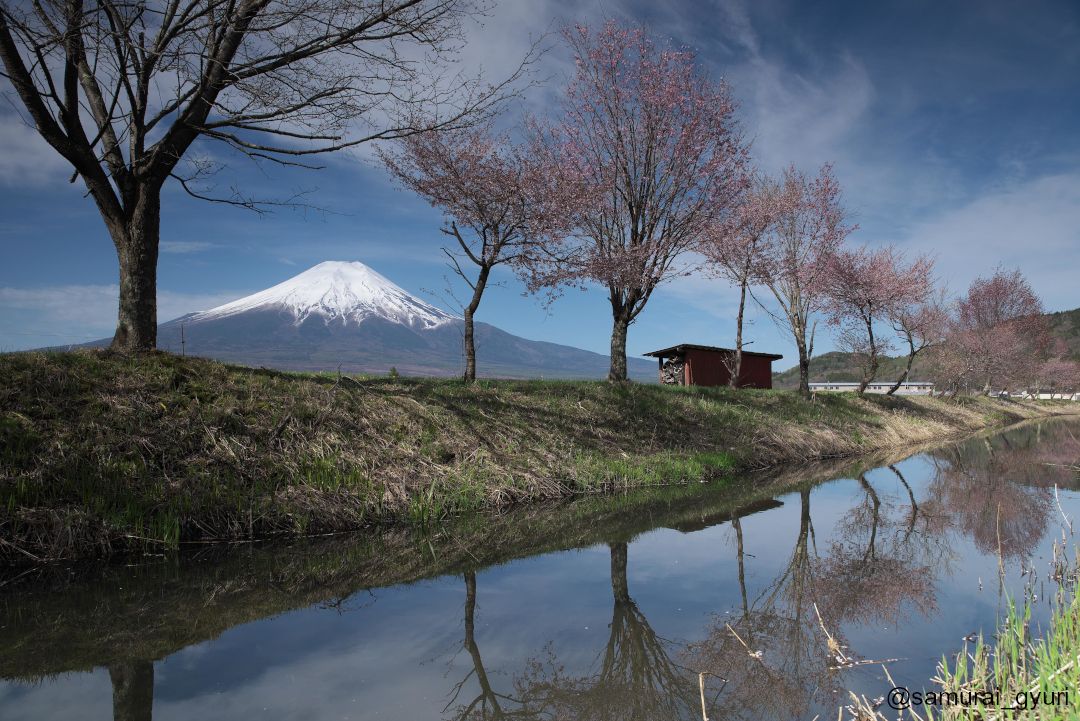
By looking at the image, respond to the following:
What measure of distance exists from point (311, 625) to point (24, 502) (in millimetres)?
4493

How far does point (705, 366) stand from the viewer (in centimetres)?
3431

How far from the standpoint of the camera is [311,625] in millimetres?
4816

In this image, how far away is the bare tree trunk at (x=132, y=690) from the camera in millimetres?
3475

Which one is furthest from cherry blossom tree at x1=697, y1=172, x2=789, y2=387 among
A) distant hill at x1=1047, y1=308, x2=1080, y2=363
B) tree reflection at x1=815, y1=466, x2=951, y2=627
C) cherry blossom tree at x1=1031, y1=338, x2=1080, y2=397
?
distant hill at x1=1047, y1=308, x2=1080, y2=363

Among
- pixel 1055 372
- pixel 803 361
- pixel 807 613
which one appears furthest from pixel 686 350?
pixel 1055 372

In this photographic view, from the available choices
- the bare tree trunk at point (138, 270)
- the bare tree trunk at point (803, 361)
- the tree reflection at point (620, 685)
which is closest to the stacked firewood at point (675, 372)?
the bare tree trunk at point (803, 361)

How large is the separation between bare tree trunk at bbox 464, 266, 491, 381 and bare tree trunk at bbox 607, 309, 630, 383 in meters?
5.04

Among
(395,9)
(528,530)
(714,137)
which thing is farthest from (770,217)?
(528,530)

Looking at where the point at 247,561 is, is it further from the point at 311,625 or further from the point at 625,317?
the point at 625,317

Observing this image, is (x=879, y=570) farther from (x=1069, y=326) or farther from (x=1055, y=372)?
(x=1069, y=326)

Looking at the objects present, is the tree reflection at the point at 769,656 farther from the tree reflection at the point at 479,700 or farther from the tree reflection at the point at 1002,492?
the tree reflection at the point at 1002,492

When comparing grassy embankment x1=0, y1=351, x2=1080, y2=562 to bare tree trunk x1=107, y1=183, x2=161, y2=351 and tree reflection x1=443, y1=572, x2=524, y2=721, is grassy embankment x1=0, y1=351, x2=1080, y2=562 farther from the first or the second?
tree reflection x1=443, y1=572, x2=524, y2=721

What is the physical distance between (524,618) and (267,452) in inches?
209

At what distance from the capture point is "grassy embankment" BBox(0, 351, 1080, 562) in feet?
22.7
